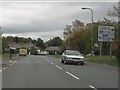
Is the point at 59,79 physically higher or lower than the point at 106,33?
lower

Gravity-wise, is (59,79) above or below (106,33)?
below

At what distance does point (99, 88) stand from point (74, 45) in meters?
71.1

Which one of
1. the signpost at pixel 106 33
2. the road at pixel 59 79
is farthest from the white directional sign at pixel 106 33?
the road at pixel 59 79

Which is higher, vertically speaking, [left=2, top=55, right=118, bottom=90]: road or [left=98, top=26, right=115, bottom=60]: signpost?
[left=98, top=26, right=115, bottom=60]: signpost

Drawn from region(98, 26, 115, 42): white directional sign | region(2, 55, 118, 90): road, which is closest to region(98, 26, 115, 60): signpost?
region(98, 26, 115, 42): white directional sign

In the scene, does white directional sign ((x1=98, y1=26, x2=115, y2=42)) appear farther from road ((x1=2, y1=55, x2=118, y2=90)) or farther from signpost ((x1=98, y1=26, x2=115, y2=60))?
road ((x1=2, y1=55, x2=118, y2=90))

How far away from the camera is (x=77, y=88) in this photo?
48.1ft

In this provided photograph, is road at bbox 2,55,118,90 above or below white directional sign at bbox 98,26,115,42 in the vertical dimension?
below

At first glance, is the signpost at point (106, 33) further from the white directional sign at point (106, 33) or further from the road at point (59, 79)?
the road at point (59, 79)

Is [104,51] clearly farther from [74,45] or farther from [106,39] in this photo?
[106,39]

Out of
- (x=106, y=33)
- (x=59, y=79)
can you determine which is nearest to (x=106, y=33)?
(x=106, y=33)

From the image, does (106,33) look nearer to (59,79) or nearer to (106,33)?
(106,33)

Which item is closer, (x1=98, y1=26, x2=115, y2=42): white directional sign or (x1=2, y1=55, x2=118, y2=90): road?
(x1=2, y1=55, x2=118, y2=90): road

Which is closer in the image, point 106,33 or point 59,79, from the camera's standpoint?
point 59,79
